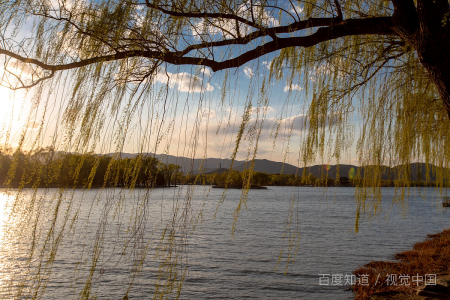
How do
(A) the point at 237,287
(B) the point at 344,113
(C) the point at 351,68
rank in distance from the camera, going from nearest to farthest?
1. (B) the point at 344,113
2. (C) the point at 351,68
3. (A) the point at 237,287

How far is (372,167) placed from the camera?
9.72ft

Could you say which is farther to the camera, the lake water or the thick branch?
the lake water

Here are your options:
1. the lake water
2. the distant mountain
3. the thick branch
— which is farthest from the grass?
the thick branch

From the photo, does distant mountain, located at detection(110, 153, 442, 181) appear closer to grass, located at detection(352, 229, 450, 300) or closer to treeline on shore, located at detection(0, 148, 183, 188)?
treeline on shore, located at detection(0, 148, 183, 188)

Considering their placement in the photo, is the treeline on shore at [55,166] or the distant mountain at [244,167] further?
the distant mountain at [244,167]

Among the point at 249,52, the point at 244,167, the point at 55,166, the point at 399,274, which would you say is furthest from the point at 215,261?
the point at 249,52

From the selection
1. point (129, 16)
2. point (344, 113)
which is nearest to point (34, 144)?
point (129, 16)

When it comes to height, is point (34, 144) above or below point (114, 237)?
above

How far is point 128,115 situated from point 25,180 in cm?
85

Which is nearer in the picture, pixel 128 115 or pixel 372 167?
pixel 128 115

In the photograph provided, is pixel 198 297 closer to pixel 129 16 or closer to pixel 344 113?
pixel 344 113

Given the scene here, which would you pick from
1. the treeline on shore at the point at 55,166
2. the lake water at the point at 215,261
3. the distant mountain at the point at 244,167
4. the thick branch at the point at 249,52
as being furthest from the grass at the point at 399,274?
the treeline on shore at the point at 55,166

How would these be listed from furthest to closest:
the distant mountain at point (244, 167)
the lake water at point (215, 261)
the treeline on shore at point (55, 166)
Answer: the lake water at point (215, 261) < the distant mountain at point (244, 167) < the treeline on shore at point (55, 166)

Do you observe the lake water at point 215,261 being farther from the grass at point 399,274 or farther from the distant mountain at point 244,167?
the grass at point 399,274
